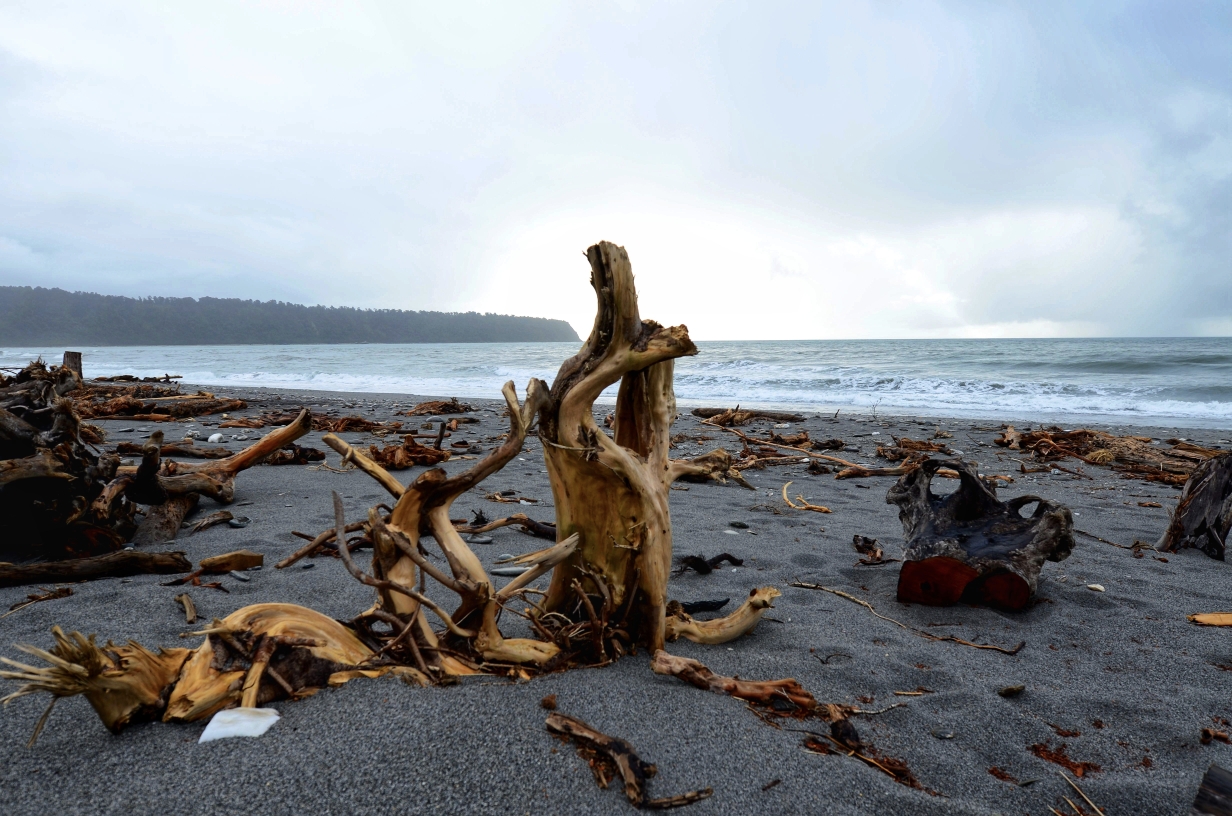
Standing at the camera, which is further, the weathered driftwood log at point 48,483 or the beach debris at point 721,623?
the weathered driftwood log at point 48,483

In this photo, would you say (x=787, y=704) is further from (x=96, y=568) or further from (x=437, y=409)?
(x=437, y=409)

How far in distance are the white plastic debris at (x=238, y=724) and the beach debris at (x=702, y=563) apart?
2079 mm

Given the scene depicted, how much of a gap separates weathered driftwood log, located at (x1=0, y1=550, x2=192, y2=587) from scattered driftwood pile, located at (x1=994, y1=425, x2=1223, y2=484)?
23.5 feet

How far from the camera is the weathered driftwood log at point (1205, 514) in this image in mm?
3621

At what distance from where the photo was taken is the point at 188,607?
7.77 ft

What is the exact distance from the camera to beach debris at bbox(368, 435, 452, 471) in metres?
5.34

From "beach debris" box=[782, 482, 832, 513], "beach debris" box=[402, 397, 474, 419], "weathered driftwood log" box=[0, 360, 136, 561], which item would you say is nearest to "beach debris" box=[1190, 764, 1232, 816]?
"beach debris" box=[782, 482, 832, 513]

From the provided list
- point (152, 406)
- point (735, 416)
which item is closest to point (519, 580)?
point (735, 416)

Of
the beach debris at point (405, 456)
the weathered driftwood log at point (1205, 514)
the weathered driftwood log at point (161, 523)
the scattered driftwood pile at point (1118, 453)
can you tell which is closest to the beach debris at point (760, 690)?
the weathered driftwood log at point (161, 523)

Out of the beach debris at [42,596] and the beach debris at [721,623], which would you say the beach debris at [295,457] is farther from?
the beach debris at [721,623]

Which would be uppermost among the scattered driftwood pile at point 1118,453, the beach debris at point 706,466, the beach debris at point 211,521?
the beach debris at point 706,466

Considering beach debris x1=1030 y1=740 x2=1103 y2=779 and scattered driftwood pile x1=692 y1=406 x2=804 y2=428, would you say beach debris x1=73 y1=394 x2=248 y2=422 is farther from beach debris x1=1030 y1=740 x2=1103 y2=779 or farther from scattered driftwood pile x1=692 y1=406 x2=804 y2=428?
beach debris x1=1030 y1=740 x2=1103 y2=779

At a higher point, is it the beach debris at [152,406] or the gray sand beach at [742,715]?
the beach debris at [152,406]

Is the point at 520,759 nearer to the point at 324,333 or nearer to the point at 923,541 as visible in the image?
the point at 923,541
